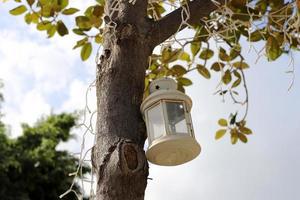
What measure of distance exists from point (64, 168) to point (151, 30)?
238 inches

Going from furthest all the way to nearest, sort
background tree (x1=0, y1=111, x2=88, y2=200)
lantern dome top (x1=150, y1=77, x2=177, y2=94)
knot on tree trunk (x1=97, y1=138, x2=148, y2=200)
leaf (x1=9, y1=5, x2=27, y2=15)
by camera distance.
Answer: background tree (x1=0, y1=111, x2=88, y2=200), leaf (x1=9, y1=5, x2=27, y2=15), lantern dome top (x1=150, y1=77, x2=177, y2=94), knot on tree trunk (x1=97, y1=138, x2=148, y2=200)

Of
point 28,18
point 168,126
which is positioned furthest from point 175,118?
point 28,18

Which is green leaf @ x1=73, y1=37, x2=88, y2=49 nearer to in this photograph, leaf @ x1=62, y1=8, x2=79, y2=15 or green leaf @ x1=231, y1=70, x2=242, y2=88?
leaf @ x1=62, y1=8, x2=79, y2=15

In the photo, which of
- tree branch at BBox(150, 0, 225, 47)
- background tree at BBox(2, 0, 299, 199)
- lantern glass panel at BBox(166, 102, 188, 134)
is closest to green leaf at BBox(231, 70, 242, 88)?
background tree at BBox(2, 0, 299, 199)

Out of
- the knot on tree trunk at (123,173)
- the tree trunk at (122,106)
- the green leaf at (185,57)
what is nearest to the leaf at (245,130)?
the green leaf at (185,57)

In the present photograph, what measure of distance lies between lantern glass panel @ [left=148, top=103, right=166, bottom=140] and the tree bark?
0.09 ft

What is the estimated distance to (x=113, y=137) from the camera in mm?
859

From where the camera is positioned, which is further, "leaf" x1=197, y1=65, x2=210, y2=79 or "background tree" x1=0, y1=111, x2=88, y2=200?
"background tree" x1=0, y1=111, x2=88, y2=200

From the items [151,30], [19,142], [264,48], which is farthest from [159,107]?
[19,142]

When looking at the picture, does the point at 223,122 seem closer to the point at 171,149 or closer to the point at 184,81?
the point at 184,81

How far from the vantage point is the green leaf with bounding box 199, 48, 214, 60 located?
1580 millimetres

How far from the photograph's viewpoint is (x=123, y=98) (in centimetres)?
92

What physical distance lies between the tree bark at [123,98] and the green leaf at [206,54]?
48 cm

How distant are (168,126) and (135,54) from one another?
0.16 meters
